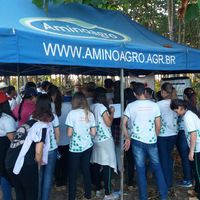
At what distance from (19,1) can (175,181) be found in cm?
408

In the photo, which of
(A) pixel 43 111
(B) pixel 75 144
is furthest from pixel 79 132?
(A) pixel 43 111

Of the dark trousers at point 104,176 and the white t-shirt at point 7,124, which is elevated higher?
the white t-shirt at point 7,124

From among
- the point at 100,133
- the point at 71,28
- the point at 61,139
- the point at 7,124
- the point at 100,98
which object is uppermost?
the point at 71,28

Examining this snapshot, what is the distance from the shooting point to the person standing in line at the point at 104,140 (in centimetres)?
532

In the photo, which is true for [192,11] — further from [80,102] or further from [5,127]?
[5,127]

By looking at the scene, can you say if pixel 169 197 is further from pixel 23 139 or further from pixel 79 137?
pixel 23 139

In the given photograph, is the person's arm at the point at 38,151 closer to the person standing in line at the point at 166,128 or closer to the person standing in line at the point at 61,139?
the person standing in line at the point at 61,139

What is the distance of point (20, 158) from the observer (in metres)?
3.98

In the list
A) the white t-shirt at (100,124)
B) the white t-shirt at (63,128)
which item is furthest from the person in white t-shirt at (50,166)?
the white t-shirt at (63,128)

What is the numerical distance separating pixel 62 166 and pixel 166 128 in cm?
185

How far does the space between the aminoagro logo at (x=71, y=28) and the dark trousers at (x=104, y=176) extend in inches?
77.4

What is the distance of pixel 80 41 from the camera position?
4.61 m

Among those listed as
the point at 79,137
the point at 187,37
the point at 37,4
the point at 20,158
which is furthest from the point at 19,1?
the point at 187,37

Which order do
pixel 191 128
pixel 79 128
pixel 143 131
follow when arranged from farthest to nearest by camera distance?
pixel 143 131, pixel 79 128, pixel 191 128
